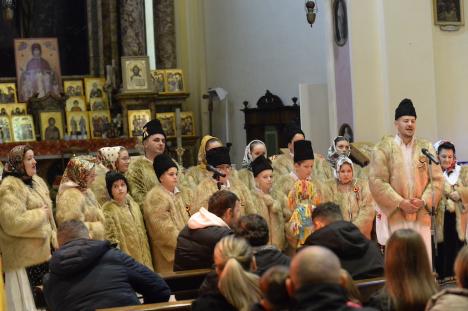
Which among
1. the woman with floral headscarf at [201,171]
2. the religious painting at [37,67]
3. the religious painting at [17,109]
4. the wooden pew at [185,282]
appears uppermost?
the religious painting at [37,67]

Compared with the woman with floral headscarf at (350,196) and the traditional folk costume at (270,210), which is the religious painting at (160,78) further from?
the traditional folk costume at (270,210)

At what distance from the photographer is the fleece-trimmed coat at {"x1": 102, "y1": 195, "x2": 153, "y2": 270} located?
817cm

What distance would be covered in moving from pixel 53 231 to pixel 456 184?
172 inches

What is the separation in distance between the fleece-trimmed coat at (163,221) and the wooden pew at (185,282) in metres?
1.69

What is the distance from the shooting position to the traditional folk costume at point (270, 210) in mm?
8788

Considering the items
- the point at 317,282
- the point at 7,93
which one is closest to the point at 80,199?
the point at 317,282

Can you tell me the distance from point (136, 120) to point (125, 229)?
8.57 metres

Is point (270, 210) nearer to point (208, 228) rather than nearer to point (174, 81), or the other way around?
point (208, 228)

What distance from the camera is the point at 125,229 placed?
8.20 m

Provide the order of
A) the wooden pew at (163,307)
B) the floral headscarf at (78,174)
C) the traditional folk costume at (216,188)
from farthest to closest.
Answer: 1. the traditional folk costume at (216,188)
2. the floral headscarf at (78,174)
3. the wooden pew at (163,307)

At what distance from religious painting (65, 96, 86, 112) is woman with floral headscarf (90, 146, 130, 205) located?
7744 millimetres

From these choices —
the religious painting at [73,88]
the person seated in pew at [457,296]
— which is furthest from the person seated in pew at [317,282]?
the religious painting at [73,88]

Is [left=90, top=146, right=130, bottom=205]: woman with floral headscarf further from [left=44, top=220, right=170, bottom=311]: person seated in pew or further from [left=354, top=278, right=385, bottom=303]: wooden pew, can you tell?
[left=354, top=278, right=385, bottom=303]: wooden pew

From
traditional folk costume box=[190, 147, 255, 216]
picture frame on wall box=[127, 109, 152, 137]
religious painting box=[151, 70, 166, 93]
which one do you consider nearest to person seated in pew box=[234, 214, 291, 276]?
traditional folk costume box=[190, 147, 255, 216]
